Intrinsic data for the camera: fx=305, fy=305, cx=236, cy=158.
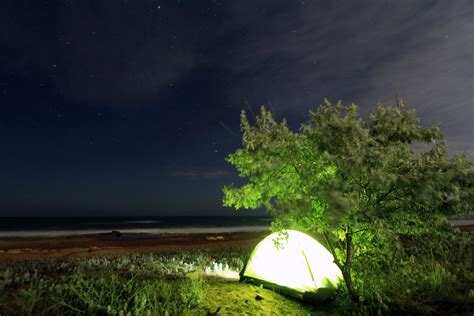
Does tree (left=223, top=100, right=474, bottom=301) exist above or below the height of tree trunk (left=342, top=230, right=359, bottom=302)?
above

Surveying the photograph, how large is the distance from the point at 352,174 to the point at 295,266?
3.38m

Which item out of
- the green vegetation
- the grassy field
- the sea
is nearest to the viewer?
the green vegetation

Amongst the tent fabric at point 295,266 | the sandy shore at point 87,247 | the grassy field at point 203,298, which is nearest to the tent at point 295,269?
the tent fabric at point 295,266

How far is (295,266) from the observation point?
872 cm

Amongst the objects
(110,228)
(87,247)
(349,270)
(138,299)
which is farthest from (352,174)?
(110,228)

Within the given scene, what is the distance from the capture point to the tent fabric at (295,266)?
28.0ft

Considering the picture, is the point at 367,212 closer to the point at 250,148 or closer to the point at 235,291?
the point at 250,148

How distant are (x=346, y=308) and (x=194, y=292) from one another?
12.7ft

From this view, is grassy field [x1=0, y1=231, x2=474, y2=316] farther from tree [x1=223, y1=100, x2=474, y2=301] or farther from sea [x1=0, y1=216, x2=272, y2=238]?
sea [x1=0, y1=216, x2=272, y2=238]

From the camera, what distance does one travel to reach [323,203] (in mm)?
7184

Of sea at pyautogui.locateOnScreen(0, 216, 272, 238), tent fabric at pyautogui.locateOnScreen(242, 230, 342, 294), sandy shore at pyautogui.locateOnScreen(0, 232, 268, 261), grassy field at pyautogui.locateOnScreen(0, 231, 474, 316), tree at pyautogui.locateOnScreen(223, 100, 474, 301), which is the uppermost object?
tree at pyautogui.locateOnScreen(223, 100, 474, 301)

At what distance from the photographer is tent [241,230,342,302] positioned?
8398 mm

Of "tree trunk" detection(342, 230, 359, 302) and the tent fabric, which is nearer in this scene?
"tree trunk" detection(342, 230, 359, 302)

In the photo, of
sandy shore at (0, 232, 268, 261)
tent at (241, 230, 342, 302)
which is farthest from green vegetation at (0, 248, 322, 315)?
sandy shore at (0, 232, 268, 261)
